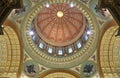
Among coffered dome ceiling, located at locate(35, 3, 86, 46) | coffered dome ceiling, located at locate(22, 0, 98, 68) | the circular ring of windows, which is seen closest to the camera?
coffered dome ceiling, located at locate(22, 0, 98, 68)

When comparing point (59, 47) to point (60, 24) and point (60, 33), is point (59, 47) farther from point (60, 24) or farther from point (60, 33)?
point (60, 24)

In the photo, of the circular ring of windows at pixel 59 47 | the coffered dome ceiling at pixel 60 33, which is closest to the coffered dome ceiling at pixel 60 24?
the coffered dome ceiling at pixel 60 33

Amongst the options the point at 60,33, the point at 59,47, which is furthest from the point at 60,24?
the point at 59,47

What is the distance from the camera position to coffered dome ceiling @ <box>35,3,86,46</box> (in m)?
37.0

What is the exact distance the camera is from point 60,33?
38.9 metres

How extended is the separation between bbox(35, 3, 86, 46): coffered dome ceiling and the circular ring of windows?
2.84ft

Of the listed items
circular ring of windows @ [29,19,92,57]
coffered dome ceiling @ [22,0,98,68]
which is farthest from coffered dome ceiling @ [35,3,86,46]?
circular ring of windows @ [29,19,92,57]

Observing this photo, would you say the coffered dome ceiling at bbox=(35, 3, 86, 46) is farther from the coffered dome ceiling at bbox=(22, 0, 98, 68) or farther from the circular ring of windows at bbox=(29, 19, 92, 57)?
the circular ring of windows at bbox=(29, 19, 92, 57)

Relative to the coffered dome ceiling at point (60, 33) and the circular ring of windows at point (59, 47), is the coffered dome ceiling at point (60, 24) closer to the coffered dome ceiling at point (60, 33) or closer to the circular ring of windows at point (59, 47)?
the coffered dome ceiling at point (60, 33)

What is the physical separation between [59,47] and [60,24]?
189 inches

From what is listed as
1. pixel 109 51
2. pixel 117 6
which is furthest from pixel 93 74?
pixel 117 6

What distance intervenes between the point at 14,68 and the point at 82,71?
816 cm

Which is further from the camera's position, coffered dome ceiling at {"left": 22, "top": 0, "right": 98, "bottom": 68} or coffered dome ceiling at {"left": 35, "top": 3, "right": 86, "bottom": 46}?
coffered dome ceiling at {"left": 35, "top": 3, "right": 86, "bottom": 46}

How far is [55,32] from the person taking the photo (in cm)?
3894
